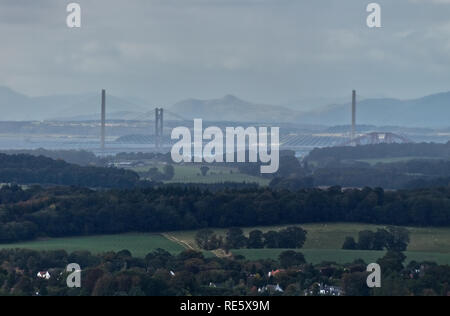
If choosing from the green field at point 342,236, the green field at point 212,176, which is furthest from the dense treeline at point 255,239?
the green field at point 212,176

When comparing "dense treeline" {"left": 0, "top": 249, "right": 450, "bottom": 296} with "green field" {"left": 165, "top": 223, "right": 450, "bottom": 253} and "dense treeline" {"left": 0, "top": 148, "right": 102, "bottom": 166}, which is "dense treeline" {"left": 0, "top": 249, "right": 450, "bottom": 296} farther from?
"dense treeline" {"left": 0, "top": 148, "right": 102, "bottom": 166}

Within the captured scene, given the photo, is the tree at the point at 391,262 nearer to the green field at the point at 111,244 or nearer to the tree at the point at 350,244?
the tree at the point at 350,244

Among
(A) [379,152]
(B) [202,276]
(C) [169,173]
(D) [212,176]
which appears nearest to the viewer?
(B) [202,276]

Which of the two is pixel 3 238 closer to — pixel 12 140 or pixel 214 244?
pixel 214 244

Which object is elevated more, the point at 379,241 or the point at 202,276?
the point at 379,241

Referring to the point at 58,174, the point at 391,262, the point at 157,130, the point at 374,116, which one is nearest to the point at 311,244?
the point at 391,262

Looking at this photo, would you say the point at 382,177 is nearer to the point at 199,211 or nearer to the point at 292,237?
the point at 199,211

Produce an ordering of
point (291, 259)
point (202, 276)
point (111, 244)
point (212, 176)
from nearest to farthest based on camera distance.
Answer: point (202, 276) < point (291, 259) < point (111, 244) < point (212, 176)
